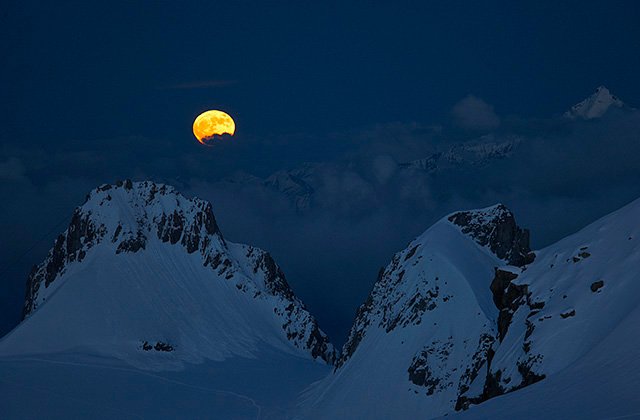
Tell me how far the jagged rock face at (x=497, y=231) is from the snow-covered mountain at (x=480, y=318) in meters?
0.20

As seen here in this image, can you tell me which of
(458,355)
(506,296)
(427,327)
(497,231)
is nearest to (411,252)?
(497,231)

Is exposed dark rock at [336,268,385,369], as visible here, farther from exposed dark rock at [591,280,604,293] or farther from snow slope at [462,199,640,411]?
exposed dark rock at [591,280,604,293]

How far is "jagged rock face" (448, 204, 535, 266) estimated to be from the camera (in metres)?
146

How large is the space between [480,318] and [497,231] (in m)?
33.6

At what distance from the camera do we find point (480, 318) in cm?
11650

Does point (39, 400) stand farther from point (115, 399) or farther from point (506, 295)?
point (506, 295)

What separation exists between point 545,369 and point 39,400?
117 m

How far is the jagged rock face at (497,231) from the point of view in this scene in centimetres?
14600

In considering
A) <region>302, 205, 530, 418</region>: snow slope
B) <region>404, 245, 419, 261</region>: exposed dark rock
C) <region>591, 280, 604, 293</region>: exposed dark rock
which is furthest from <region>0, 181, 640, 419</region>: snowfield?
<region>404, 245, 419, 261</region>: exposed dark rock

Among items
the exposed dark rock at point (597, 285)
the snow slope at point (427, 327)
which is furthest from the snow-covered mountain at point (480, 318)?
the snow slope at point (427, 327)

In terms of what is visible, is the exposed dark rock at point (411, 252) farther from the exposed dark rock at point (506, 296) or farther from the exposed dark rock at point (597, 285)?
the exposed dark rock at point (597, 285)

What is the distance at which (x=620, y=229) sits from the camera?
55.9 m

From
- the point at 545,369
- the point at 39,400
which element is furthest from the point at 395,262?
the point at 545,369

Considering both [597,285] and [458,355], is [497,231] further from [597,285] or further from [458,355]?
[597,285]
